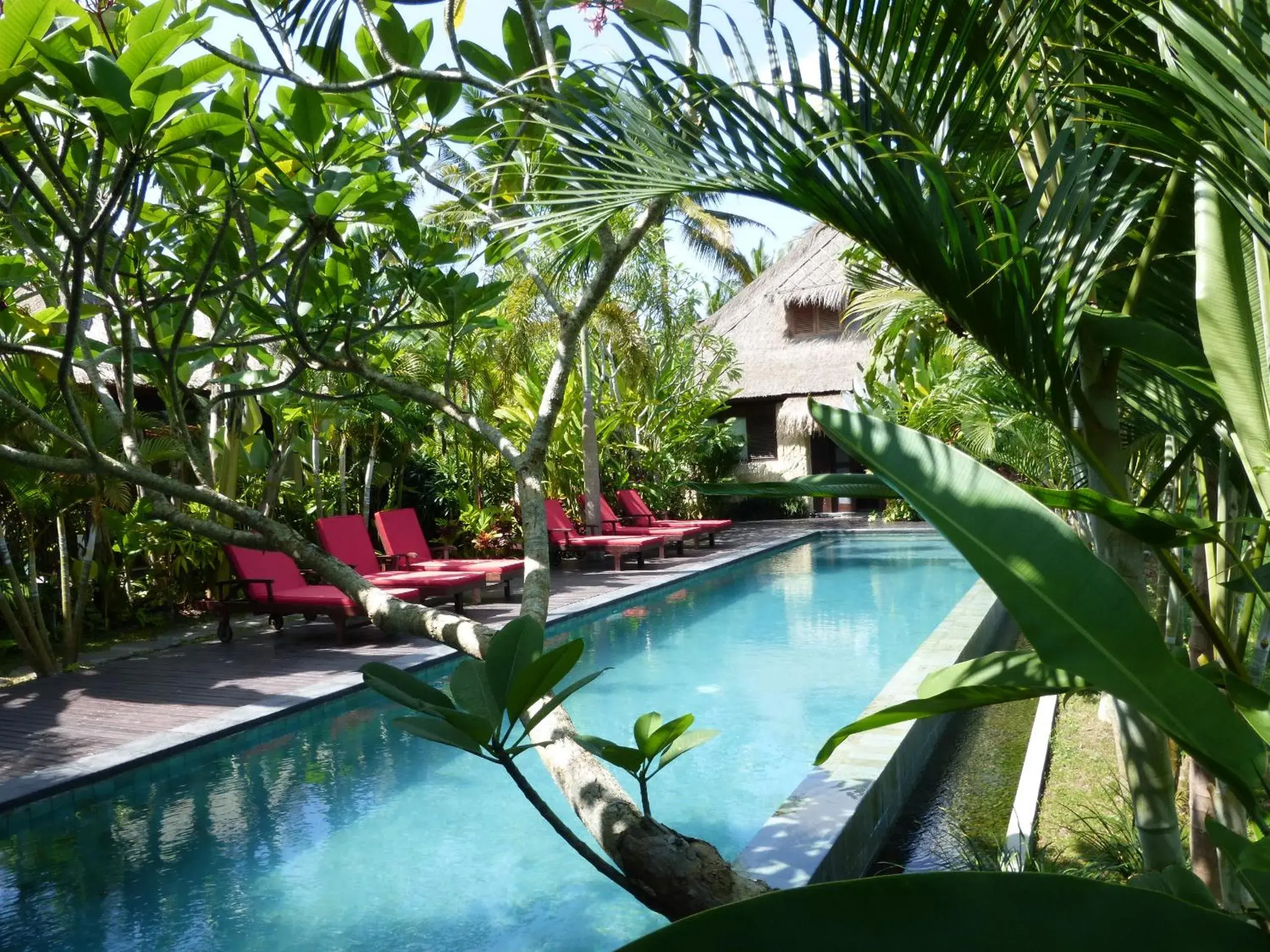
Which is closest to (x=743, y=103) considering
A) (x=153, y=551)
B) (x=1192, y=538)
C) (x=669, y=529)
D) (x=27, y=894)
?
(x=1192, y=538)

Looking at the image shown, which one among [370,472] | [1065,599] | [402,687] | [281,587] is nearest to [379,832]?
[402,687]

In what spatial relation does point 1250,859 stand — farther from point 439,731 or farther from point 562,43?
point 562,43

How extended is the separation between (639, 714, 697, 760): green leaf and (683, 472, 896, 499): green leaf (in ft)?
0.95

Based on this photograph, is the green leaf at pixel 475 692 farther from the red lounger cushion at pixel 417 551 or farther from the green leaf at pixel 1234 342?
the red lounger cushion at pixel 417 551

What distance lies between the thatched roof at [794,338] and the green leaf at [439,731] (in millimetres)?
23524

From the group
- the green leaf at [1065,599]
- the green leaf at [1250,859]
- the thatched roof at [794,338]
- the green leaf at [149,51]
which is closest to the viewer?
the green leaf at [1250,859]

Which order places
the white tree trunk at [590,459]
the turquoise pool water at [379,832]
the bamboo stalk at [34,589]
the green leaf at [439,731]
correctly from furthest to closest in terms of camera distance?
the white tree trunk at [590,459], the bamboo stalk at [34,589], the turquoise pool water at [379,832], the green leaf at [439,731]

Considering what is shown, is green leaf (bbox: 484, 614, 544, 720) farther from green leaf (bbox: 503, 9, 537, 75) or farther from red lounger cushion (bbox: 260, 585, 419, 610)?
red lounger cushion (bbox: 260, 585, 419, 610)

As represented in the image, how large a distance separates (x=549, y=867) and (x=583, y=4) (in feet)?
12.7

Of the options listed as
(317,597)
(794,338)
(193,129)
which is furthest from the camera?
(794,338)

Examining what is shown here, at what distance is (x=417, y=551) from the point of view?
12.7m

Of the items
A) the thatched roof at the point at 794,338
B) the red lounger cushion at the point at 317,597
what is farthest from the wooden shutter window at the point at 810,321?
the red lounger cushion at the point at 317,597

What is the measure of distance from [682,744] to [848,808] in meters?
3.47

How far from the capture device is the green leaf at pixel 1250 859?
0.61 m
